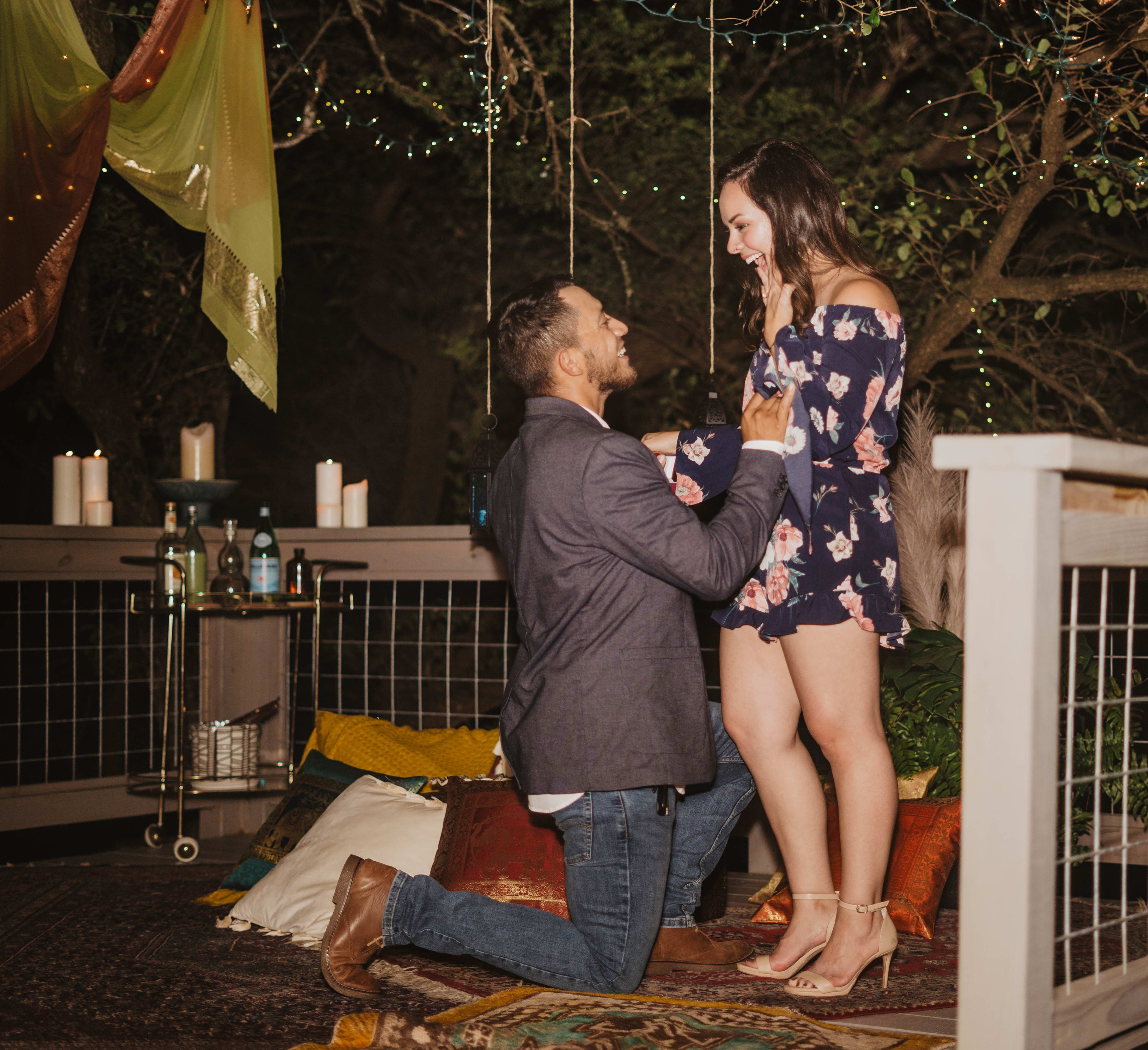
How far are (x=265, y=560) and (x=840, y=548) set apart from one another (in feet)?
7.25

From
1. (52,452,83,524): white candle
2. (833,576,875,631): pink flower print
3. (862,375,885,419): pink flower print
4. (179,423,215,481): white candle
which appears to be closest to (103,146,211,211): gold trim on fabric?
(179,423,215,481): white candle

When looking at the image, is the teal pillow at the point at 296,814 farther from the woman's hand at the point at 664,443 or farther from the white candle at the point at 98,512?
the white candle at the point at 98,512

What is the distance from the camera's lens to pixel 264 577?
3.80m

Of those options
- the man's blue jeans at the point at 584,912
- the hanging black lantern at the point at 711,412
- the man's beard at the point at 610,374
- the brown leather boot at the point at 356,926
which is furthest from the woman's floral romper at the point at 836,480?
the brown leather boot at the point at 356,926

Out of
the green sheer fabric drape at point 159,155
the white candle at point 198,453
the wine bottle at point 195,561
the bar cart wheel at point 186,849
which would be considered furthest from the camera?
the white candle at point 198,453

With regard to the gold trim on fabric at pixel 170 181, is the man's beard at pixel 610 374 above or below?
below

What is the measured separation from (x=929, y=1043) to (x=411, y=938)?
879 mm

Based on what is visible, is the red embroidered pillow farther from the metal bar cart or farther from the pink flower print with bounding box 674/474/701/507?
the metal bar cart

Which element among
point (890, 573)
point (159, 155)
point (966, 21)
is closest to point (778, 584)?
point (890, 573)

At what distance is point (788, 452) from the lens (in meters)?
2.11

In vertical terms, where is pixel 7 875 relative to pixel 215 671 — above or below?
below

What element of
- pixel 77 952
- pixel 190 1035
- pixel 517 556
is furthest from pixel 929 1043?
pixel 77 952

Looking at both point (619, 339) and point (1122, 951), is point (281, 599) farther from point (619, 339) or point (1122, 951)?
point (1122, 951)

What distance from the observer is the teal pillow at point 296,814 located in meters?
3.02
